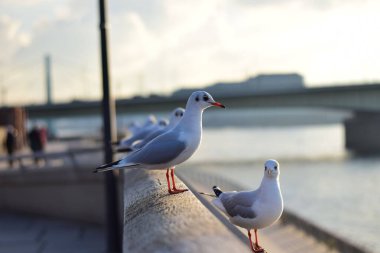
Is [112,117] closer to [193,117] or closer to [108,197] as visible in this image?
[108,197]

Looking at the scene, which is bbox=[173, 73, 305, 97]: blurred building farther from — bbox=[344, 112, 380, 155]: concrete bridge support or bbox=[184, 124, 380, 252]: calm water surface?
bbox=[184, 124, 380, 252]: calm water surface

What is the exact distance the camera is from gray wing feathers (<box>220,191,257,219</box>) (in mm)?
3145

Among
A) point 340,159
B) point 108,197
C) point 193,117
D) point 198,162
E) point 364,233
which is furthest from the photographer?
point 340,159

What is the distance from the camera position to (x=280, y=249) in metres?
11.9

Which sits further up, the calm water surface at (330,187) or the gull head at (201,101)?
the gull head at (201,101)

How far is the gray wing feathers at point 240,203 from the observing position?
10.3 feet

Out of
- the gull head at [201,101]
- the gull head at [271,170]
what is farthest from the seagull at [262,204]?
the gull head at [201,101]

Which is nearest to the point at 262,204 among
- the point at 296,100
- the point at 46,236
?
the point at 46,236

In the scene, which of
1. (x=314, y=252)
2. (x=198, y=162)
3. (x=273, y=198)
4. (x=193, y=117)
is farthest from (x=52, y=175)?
(x=198, y=162)

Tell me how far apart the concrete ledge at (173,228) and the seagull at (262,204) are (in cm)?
28

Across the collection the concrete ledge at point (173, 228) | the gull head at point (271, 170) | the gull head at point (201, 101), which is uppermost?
the gull head at point (201, 101)

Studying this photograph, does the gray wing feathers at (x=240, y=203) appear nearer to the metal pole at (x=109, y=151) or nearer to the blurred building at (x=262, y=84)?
the metal pole at (x=109, y=151)

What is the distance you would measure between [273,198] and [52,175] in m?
8.31

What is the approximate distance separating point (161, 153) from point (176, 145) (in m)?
0.12
